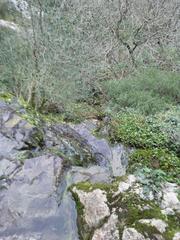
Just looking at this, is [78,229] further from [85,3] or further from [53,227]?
[85,3]

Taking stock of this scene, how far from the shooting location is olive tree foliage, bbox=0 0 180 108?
279 inches

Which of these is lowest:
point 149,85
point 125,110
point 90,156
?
point 90,156

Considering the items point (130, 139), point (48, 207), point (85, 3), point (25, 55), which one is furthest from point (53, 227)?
point (85, 3)

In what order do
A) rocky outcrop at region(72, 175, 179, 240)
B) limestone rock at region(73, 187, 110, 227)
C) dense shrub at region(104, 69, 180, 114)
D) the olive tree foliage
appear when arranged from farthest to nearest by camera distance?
dense shrub at region(104, 69, 180, 114) < the olive tree foliage < limestone rock at region(73, 187, 110, 227) < rocky outcrop at region(72, 175, 179, 240)

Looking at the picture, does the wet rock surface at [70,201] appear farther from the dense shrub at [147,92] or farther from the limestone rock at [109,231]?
the dense shrub at [147,92]

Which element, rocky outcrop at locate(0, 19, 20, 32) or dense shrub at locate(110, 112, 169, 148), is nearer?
dense shrub at locate(110, 112, 169, 148)

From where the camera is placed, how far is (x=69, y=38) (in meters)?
7.56

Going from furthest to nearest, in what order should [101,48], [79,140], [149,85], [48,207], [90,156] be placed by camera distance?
[101,48] < [149,85] < [79,140] < [90,156] < [48,207]

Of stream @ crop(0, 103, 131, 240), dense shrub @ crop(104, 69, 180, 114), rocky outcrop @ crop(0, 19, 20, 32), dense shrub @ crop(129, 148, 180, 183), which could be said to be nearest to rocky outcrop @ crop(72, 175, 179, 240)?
stream @ crop(0, 103, 131, 240)

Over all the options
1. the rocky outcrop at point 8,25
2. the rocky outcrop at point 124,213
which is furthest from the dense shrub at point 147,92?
the rocky outcrop at point 124,213

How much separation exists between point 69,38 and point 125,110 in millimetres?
1984

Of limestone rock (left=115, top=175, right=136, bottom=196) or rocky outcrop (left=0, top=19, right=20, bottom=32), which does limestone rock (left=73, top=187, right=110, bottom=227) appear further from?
rocky outcrop (left=0, top=19, right=20, bottom=32)

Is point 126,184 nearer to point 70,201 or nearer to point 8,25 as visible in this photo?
point 70,201

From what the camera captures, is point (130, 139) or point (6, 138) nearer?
point (6, 138)
